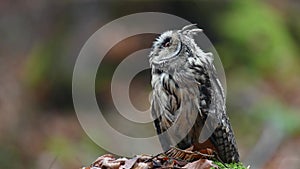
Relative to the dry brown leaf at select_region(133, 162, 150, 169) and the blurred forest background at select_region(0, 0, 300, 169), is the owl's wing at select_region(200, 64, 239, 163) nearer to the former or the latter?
the dry brown leaf at select_region(133, 162, 150, 169)

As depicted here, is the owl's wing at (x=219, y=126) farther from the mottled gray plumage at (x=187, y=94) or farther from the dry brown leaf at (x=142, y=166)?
the dry brown leaf at (x=142, y=166)

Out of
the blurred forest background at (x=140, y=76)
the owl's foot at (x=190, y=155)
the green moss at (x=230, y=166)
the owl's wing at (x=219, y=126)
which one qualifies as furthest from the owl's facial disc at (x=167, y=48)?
the blurred forest background at (x=140, y=76)

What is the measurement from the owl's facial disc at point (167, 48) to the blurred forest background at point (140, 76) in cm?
555

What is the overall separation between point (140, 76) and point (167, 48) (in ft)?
24.5

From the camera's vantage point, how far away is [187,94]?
4262mm

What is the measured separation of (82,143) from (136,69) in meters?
1.66

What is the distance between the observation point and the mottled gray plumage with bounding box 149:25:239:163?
4258 millimetres

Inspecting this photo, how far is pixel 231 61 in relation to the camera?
11172 mm

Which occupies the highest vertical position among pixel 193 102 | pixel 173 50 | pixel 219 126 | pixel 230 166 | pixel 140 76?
pixel 140 76

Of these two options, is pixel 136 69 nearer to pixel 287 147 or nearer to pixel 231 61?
pixel 231 61

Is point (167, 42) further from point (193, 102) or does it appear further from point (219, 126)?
point (219, 126)

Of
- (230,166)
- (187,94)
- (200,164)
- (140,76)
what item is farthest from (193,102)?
(140,76)

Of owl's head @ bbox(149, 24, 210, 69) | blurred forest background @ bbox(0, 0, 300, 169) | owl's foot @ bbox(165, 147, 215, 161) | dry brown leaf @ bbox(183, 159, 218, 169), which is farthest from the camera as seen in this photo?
blurred forest background @ bbox(0, 0, 300, 169)

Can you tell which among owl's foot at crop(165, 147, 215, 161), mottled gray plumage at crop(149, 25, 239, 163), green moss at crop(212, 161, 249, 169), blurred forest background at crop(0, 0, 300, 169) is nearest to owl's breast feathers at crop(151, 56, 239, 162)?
mottled gray plumage at crop(149, 25, 239, 163)
